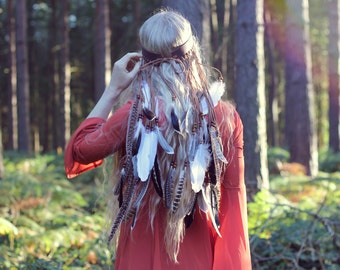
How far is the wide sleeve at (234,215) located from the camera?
7.94ft

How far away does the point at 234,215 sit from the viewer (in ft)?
8.08

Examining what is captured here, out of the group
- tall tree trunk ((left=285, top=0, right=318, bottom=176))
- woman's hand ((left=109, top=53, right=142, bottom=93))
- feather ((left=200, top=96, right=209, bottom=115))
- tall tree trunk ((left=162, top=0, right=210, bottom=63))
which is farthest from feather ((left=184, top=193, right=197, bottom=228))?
tall tree trunk ((left=285, top=0, right=318, bottom=176))

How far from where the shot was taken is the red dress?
2.35 metres

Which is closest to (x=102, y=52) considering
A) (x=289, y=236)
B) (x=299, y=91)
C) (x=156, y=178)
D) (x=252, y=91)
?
(x=299, y=91)

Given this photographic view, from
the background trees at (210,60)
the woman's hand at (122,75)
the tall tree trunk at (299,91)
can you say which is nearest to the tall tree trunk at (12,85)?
the background trees at (210,60)

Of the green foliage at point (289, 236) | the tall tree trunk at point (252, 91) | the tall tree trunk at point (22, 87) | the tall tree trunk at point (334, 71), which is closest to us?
the green foliage at point (289, 236)

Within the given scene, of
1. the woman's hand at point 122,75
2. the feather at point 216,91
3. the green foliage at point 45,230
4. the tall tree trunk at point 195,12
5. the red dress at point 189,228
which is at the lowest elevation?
the green foliage at point 45,230

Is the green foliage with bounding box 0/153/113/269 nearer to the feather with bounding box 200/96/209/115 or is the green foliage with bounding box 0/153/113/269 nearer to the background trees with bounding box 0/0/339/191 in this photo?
the feather with bounding box 200/96/209/115

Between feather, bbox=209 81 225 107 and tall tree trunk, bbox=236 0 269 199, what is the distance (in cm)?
429

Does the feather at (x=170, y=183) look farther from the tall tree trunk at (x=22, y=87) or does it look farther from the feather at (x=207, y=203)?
the tall tree trunk at (x=22, y=87)

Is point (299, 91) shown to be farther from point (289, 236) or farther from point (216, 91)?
point (216, 91)

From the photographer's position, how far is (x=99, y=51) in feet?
48.1

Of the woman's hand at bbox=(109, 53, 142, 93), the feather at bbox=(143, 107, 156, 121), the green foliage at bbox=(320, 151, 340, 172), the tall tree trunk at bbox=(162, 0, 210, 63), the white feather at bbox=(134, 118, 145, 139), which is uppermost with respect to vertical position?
the tall tree trunk at bbox=(162, 0, 210, 63)

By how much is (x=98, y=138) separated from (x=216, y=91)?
0.57 m
